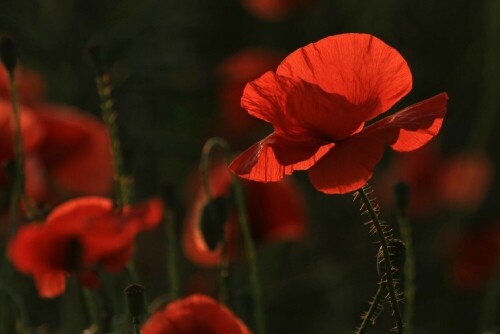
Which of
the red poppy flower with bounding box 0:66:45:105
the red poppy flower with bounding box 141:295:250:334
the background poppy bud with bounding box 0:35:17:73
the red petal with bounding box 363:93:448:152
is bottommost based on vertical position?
the red poppy flower with bounding box 141:295:250:334

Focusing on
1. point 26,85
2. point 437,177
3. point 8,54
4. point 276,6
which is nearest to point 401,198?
point 8,54

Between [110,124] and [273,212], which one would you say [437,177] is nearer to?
[273,212]

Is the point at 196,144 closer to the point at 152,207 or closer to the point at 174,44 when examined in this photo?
the point at 174,44

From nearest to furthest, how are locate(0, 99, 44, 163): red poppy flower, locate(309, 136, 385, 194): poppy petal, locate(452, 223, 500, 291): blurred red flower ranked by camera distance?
locate(309, 136, 385, 194): poppy petal, locate(0, 99, 44, 163): red poppy flower, locate(452, 223, 500, 291): blurred red flower

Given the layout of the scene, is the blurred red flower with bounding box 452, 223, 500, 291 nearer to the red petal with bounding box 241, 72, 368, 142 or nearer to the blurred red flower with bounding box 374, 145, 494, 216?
the blurred red flower with bounding box 374, 145, 494, 216

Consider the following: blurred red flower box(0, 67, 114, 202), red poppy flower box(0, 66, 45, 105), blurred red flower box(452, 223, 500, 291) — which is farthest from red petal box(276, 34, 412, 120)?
blurred red flower box(452, 223, 500, 291)

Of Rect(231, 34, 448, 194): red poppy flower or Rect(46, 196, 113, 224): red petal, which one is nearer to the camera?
Rect(231, 34, 448, 194): red poppy flower

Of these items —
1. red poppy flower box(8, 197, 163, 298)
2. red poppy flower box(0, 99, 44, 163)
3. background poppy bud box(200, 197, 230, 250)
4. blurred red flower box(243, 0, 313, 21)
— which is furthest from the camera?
blurred red flower box(243, 0, 313, 21)
